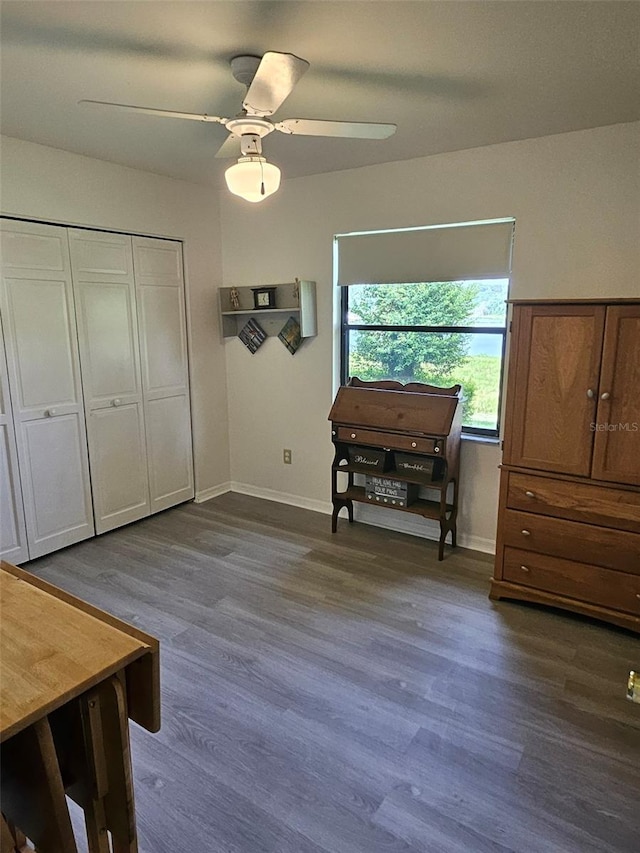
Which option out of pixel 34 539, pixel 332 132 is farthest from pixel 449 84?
pixel 34 539

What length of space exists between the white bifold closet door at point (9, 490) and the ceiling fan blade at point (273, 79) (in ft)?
6.77

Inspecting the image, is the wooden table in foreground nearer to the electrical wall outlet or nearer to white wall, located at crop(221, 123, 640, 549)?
the electrical wall outlet

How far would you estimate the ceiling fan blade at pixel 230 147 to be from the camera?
7.16 ft

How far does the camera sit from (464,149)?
3123 millimetres

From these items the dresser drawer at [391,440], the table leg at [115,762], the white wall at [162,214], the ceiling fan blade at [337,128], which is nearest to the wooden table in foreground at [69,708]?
the table leg at [115,762]

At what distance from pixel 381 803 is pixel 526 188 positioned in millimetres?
3061

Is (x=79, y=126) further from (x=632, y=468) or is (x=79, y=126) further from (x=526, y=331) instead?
(x=632, y=468)

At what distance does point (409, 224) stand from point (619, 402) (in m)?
1.76

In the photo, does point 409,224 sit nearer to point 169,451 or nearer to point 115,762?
point 169,451

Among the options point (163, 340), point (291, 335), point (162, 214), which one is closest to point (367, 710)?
point (291, 335)

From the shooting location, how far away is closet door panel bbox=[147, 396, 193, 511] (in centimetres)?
397

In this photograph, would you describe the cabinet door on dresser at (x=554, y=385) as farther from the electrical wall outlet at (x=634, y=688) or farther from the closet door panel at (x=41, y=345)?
the closet door panel at (x=41, y=345)

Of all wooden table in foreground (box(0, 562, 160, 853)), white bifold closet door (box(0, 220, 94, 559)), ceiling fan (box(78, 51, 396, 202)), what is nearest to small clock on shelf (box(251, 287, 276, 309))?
white bifold closet door (box(0, 220, 94, 559))

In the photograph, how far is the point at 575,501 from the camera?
2.58 metres
